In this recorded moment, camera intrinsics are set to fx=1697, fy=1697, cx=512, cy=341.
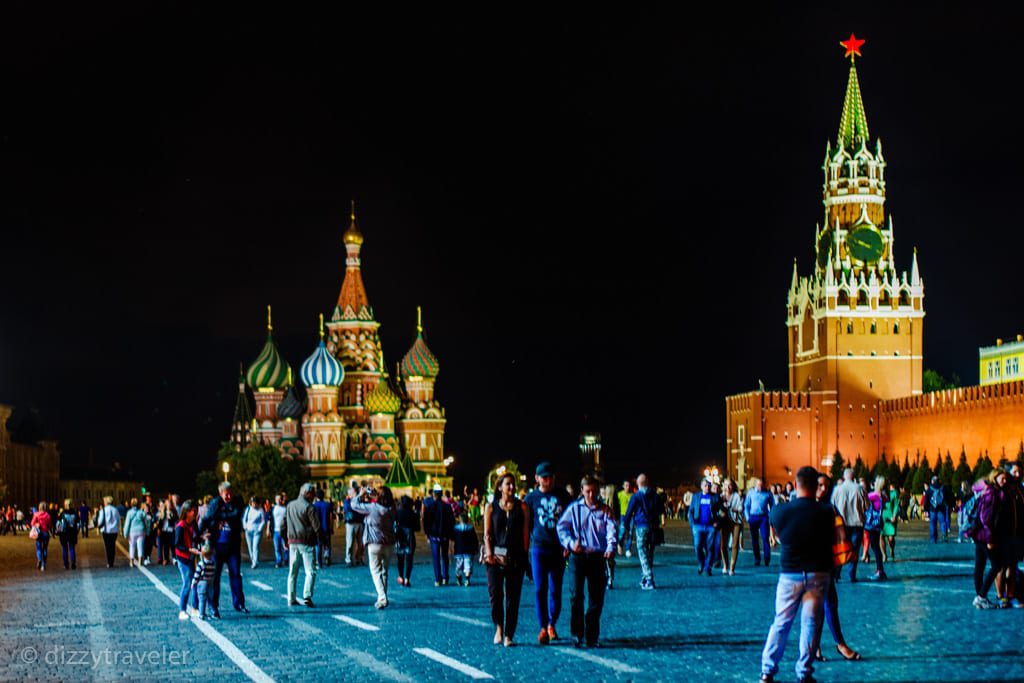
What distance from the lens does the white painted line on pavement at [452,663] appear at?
9992 millimetres

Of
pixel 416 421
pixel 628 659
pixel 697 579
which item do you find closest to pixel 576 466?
pixel 416 421

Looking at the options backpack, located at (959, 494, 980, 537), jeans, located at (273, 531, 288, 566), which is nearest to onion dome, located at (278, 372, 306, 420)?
jeans, located at (273, 531, 288, 566)

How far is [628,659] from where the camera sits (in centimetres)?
1073

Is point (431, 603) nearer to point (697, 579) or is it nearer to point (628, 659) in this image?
point (697, 579)

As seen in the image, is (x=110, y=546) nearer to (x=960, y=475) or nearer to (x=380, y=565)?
(x=380, y=565)

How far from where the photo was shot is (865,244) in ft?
338

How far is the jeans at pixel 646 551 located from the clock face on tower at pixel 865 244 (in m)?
86.9

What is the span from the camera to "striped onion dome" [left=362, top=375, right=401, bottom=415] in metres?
94.4

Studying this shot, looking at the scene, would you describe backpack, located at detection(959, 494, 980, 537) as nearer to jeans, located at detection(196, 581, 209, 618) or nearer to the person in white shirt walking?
jeans, located at detection(196, 581, 209, 618)

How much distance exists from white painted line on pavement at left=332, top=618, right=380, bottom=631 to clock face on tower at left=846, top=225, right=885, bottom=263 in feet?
299

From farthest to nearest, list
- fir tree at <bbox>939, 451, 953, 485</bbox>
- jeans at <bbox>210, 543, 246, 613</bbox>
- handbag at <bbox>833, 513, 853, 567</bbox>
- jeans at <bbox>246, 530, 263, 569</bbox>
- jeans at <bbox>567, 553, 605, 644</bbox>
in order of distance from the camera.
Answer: fir tree at <bbox>939, 451, 953, 485</bbox>
jeans at <bbox>246, 530, 263, 569</bbox>
jeans at <bbox>210, 543, 246, 613</bbox>
jeans at <bbox>567, 553, 605, 644</bbox>
handbag at <bbox>833, 513, 853, 567</bbox>

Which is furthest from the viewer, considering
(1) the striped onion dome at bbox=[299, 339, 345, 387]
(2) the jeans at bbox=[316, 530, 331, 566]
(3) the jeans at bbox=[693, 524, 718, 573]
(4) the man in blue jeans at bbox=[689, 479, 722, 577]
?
(1) the striped onion dome at bbox=[299, 339, 345, 387]

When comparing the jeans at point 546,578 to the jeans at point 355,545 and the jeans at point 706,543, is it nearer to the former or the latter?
the jeans at point 706,543

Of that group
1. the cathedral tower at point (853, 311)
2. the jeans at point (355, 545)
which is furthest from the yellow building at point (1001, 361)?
the jeans at point (355, 545)
